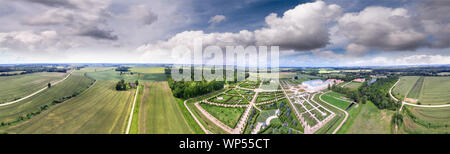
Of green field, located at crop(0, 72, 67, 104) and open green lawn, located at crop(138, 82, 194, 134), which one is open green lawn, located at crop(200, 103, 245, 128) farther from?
green field, located at crop(0, 72, 67, 104)

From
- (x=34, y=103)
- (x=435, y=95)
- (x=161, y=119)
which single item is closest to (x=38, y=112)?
(x=34, y=103)

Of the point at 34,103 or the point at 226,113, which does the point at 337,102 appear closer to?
the point at 226,113

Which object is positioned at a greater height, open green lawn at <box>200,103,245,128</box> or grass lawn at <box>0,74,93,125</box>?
grass lawn at <box>0,74,93,125</box>

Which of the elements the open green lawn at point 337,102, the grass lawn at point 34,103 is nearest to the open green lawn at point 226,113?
the open green lawn at point 337,102

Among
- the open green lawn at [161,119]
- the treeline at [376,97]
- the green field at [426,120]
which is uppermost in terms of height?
the treeline at [376,97]

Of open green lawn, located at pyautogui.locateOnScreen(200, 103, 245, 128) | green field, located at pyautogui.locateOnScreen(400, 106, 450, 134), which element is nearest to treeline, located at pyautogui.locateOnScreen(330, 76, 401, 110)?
green field, located at pyautogui.locateOnScreen(400, 106, 450, 134)

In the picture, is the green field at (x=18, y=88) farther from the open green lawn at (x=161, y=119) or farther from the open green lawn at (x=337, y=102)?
the open green lawn at (x=337, y=102)
